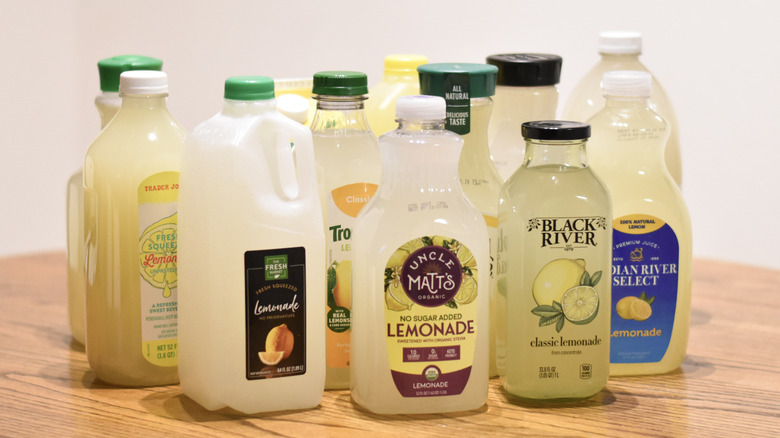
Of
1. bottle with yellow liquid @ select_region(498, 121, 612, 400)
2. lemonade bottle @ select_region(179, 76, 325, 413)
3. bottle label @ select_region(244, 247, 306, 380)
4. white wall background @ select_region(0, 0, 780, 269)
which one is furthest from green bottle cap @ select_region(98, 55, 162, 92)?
white wall background @ select_region(0, 0, 780, 269)

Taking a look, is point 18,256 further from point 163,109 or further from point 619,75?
point 619,75

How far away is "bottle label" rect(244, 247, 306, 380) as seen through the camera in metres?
1.06

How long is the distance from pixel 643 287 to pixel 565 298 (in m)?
0.16

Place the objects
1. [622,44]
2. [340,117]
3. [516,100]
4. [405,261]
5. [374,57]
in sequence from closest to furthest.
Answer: [405,261], [340,117], [516,100], [622,44], [374,57]

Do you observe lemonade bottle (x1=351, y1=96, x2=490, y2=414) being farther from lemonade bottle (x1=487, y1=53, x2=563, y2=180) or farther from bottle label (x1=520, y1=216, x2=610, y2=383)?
lemonade bottle (x1=487, y1=53, x2=563, y2=180)

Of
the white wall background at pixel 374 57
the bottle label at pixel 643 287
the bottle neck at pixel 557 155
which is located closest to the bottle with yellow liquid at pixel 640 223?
the bottle label at pixel 643 287

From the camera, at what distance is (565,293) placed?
1.09 meters

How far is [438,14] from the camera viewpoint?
236 centimetres

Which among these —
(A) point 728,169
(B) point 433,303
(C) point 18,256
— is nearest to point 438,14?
(A) point 728,169

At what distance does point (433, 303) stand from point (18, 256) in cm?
106

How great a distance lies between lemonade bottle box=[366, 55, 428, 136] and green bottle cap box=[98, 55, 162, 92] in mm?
276

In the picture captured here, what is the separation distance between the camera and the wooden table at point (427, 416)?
1.06 metres

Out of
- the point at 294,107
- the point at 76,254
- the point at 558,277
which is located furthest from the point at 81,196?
the point at 558,277

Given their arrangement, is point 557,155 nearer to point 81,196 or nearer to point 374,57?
point 81,196
